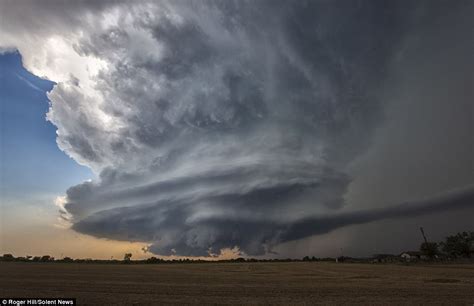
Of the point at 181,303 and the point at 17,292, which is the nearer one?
the point at 181,303

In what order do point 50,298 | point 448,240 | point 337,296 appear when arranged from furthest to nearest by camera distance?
point 448,240 → point 337,296 → point 50,298

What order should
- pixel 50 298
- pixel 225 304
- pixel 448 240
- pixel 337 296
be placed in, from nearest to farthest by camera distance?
pixel 225 304
pixel 50 298
pixel 337 296
pixel 448 240

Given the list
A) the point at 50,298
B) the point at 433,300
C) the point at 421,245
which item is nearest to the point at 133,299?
the point at 50,298

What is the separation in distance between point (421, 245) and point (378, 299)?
168 meters

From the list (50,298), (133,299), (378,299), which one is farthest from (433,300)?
(50,298)

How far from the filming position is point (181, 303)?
86.0 ft

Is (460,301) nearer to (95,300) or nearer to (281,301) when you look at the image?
(281,301)

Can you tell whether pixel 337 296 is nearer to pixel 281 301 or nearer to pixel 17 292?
pixel 281 301

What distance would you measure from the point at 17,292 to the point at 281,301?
23316mm

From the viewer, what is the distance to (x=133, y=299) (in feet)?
91.4

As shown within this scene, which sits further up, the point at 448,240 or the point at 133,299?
the point at 448,240

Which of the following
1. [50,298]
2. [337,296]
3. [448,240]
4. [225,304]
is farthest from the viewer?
[448,240]

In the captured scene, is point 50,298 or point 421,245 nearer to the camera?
point 50,298

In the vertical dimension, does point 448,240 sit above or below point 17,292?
above
